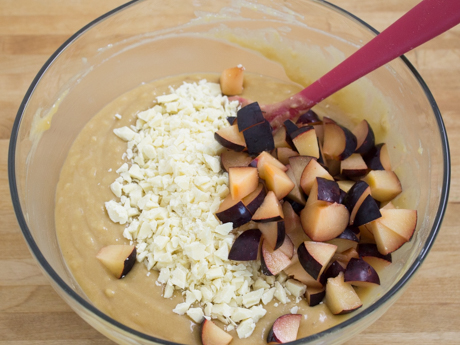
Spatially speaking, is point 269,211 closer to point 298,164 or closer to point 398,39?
point 298,164

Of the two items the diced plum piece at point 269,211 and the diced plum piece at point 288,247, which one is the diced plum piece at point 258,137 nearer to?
the diced plum piece at point 269,211

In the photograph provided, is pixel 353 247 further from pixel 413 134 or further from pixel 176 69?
pixel 176 69

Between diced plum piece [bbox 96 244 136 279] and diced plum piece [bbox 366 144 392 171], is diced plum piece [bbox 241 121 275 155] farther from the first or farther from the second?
diced plum piece [bbox 96 244 136 279]

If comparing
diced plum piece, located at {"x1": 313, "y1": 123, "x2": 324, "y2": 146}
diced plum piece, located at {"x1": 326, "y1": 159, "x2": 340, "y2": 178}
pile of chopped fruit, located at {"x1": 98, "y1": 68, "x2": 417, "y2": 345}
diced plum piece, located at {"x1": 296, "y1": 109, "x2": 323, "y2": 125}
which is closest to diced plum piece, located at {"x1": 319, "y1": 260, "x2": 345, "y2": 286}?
pile of chopped fruit, located at {"x1": 98, "y1": 68, "x2": 417, "y2": 345}

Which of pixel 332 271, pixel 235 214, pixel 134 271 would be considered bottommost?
pixel 134 271

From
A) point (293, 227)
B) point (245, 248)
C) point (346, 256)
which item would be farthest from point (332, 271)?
point (245, 248)

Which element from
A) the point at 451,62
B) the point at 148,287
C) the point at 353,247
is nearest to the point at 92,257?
the point at 148,287
